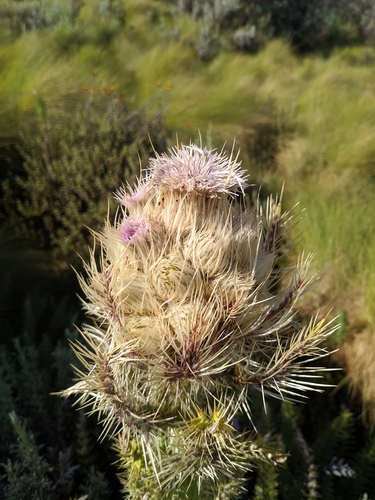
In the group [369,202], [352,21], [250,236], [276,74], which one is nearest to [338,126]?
[369,202]

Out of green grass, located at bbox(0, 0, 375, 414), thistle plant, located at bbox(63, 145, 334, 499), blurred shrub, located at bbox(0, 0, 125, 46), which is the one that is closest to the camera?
thistle plant, located at bbox(63, 145, 334, 499)

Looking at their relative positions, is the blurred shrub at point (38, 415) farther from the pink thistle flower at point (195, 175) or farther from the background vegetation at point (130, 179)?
the pink thistle flower at point (195, 175)

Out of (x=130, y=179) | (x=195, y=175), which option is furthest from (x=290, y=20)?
(x=195, y=175)

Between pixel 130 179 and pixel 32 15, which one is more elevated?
pixel 32 15

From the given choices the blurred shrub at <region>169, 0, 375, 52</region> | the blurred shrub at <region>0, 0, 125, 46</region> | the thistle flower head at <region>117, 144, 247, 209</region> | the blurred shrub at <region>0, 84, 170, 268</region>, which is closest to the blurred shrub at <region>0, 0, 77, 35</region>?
the blurred shrub at <region>0, 0, 125, 46</region>

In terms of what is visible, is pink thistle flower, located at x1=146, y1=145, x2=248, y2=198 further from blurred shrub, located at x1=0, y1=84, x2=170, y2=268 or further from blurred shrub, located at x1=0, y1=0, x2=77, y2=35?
blurred shrub, located at x1=0, y1=0, x2=77, y2=35

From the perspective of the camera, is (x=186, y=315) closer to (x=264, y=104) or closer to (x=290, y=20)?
(x=264, y=104)

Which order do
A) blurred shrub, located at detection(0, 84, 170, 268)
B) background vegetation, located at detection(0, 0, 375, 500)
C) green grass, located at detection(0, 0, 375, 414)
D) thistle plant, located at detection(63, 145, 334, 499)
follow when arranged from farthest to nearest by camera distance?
blurred shrub, located at detection(0, 84, 170, 268)
green grass, located at detection(0, 0, 375, 414)
background vegetation, located at detection(0, 0, 375, 500)
thistle plant, located at detection(63, 145, 334, 499)

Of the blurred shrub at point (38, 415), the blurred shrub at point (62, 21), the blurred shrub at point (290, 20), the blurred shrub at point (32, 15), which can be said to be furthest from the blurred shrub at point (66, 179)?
the blurred shrub at point (290, 20)
